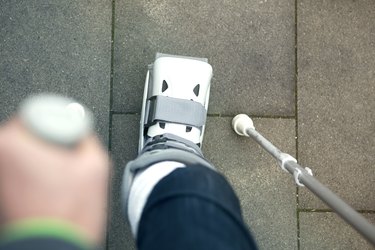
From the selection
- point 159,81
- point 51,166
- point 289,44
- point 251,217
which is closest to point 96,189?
point 51,166

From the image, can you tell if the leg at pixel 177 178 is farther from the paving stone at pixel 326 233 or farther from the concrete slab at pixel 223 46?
the paving stone at pixel 326 233

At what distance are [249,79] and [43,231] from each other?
1.26m

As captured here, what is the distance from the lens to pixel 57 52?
1721mm

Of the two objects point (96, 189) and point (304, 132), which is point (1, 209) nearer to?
point (96, 189)

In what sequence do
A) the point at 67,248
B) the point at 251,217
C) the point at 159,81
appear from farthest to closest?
the point at 251,217, the point at 159,81, the point at 67,248

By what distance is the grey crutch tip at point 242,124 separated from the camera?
66.7 inches

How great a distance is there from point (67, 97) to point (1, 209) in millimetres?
1088

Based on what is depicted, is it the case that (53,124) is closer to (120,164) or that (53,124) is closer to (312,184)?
(312,184)

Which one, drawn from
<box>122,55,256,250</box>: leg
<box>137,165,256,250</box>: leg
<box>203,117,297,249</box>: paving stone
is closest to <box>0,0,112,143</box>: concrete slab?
<box>122,55,256,250</box>: leg

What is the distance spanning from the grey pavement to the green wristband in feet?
3.50

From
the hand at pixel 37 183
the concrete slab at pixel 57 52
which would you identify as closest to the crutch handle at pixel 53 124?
the hand at pixel 37 183

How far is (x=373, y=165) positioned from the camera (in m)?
1.84

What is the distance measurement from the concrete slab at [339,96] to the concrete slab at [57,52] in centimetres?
68

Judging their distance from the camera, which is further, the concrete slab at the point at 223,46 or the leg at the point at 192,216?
the concrete slab at the point at 223,46
